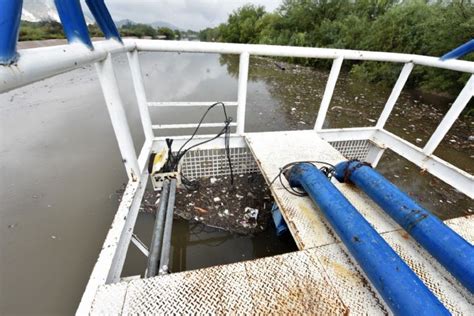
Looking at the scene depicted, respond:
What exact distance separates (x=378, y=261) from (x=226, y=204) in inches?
60.0


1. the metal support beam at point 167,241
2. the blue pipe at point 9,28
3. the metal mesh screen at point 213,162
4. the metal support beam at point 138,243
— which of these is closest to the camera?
the blue pipe at point 9,28

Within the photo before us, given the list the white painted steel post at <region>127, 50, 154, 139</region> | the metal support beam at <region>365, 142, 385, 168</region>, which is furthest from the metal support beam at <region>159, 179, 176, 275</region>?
the metal support beam at <region>365, 142, 385, 168</region>

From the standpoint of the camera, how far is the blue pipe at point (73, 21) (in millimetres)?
665

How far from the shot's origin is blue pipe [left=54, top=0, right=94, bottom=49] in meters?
0.67

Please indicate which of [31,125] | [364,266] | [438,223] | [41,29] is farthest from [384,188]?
[41,29]

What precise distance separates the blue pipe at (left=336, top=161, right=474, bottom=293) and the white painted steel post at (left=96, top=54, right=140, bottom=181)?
56.2 inches

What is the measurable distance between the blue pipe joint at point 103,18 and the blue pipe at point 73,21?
0.61 ft

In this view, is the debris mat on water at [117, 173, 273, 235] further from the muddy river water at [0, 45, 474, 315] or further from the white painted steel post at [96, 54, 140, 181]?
the white painted steel post at [96, 54, 140, 181]

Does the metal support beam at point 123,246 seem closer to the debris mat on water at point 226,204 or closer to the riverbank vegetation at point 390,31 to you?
the debris mat on water at point 226,204

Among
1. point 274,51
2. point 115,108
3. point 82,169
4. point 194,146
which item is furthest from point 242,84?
point 82,169

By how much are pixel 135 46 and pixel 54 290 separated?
1.84 metres

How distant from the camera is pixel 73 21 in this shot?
2.35ft

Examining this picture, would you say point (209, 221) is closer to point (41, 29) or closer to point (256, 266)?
point (256, 266)

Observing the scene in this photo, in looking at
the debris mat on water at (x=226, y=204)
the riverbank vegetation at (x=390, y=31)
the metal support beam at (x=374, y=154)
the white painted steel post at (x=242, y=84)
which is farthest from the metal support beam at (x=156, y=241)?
the riverbank vegetation at (x=390, y=31)
